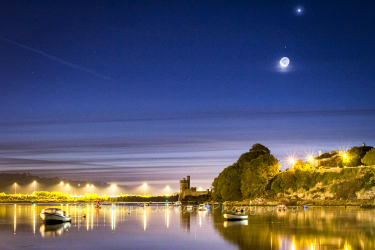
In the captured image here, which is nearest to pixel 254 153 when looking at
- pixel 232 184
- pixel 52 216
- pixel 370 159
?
pixel 232 184

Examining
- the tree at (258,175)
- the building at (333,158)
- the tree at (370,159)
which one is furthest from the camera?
the building at (333,158)

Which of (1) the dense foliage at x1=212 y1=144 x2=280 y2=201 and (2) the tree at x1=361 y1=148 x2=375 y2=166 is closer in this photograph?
(2) the tree at x1=361 y1=148 x2=375 y2=166

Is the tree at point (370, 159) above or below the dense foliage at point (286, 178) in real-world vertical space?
Answer: above

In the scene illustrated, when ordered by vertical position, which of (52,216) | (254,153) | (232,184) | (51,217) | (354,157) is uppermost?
(254,153)

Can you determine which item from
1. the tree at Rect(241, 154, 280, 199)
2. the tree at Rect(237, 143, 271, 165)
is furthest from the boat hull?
the tree at Rect(237, 143, 271, 165)

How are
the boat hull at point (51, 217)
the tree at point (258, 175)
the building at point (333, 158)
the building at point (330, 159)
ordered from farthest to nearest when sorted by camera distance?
1. the building at point (330, 159)
2. the building at point (333, 158)
3. the tree at point (258, 175)
4. the boat hull at point (51, 217)

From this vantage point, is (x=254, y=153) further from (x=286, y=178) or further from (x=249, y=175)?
(x=286, y=178)

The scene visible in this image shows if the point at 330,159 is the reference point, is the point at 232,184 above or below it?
below

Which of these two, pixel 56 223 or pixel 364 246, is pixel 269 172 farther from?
pixel 364 246

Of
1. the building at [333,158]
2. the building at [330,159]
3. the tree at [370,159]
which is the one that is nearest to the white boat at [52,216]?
the tree at [370,159]

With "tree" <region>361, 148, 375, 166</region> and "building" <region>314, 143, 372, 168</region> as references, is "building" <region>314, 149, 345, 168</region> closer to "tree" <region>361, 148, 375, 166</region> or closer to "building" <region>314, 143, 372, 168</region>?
"building" <region>314, 143, 372, 168</region>

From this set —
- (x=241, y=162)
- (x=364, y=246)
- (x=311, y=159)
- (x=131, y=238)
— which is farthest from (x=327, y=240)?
(x=311, y=159)

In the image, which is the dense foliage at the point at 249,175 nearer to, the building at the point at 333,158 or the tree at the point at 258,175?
the tree at the point at 258,175

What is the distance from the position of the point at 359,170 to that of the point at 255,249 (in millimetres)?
102303
